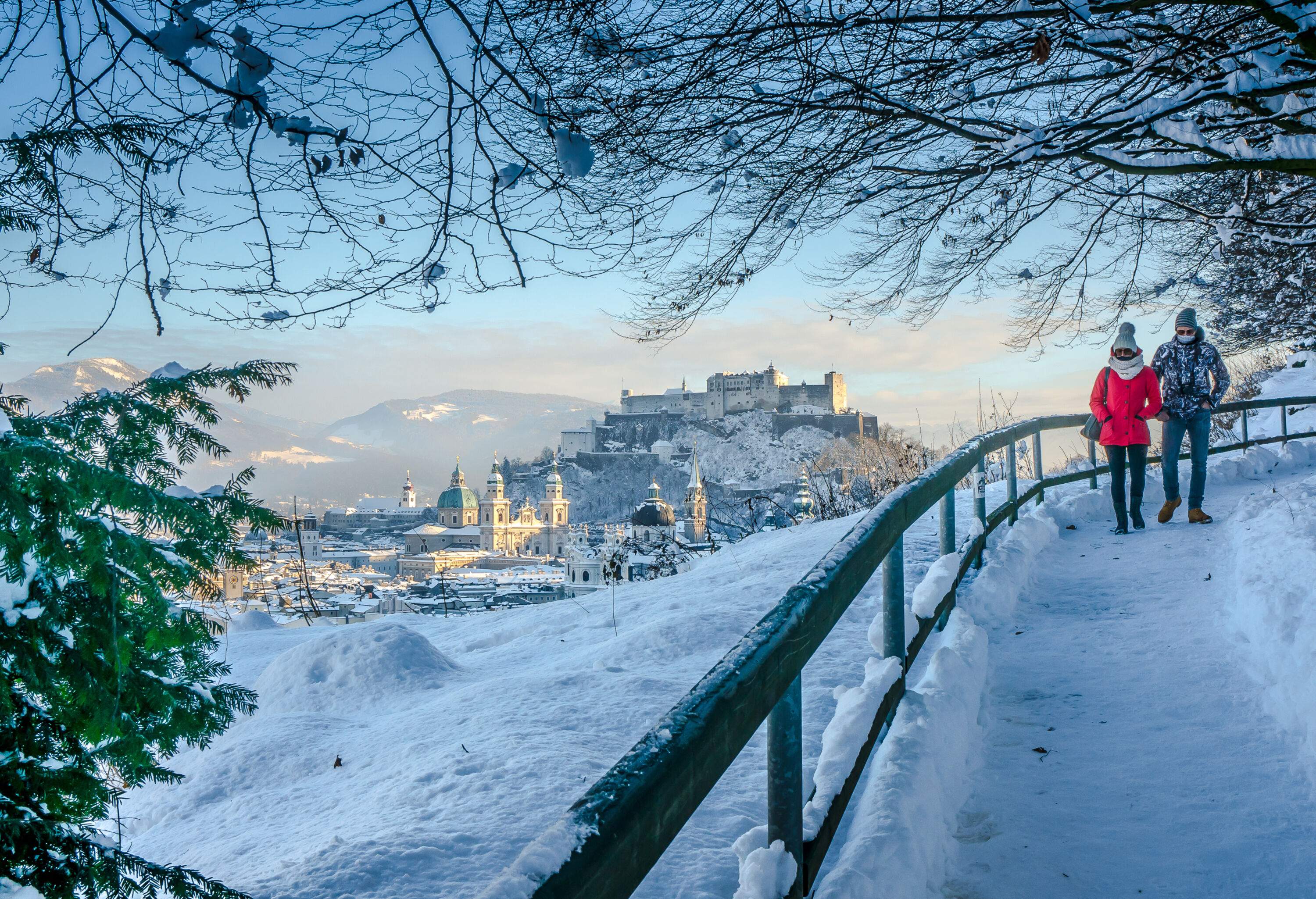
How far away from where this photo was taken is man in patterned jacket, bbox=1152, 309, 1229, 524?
7375 mm

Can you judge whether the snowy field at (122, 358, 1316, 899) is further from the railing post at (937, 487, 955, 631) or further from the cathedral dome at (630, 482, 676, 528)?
the cathedral dome at (630, 482, 676, 528)

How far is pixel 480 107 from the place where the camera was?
2.92m

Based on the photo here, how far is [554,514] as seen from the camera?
282ft

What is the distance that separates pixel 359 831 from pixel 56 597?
3.97ft

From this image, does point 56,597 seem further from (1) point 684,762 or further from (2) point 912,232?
(2) point 912,232

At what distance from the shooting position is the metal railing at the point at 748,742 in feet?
3.01

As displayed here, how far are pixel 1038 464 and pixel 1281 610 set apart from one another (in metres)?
4.34

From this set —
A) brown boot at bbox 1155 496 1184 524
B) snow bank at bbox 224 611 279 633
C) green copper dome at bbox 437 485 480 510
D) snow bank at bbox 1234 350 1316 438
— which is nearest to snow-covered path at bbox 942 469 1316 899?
brown boot at bbox 1155 496 1184 524

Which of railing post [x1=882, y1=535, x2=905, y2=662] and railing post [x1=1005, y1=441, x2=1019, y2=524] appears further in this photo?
railing post [x1=1005, y1=441, x2=1019, y2=524]

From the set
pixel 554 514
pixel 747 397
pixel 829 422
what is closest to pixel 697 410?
pixel 747 397

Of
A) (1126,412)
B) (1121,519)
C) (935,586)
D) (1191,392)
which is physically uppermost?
(1191,392)

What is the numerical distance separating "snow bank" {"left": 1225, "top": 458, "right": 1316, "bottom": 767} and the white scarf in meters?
1.83

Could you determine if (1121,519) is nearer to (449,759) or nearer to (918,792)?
(918,792)

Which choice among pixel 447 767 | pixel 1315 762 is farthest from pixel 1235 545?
pixel 447 767
